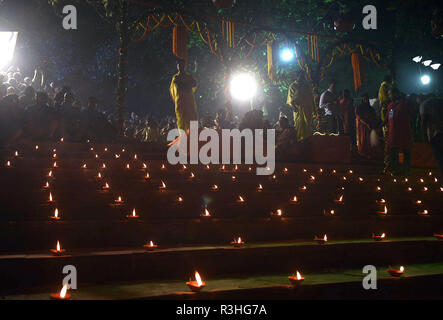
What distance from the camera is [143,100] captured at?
1254 inches

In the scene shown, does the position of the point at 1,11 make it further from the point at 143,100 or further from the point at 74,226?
the point at 74,226

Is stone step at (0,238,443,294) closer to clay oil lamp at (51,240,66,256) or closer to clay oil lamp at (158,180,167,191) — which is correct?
clay oil lamp at (51,240,66,256)

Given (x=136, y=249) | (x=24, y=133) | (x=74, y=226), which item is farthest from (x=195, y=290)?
(x=24, y=133)

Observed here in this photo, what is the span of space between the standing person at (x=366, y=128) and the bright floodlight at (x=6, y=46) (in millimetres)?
12770

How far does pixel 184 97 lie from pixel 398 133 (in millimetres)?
4894

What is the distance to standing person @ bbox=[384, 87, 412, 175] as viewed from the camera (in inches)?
408

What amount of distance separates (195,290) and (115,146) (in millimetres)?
7086

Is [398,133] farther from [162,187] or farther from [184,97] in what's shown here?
[162,187]

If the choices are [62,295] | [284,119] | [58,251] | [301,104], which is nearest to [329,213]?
[58,251]

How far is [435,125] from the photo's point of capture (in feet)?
22.8

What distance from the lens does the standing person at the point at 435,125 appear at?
6840 millimetres

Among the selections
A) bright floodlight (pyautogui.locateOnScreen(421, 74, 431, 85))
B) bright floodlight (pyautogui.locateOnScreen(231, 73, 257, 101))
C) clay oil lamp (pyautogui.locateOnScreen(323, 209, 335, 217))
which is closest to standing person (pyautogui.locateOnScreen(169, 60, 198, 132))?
clay oil lamp (pyautogui.locateOnScreen(323, 209, 335, 217))

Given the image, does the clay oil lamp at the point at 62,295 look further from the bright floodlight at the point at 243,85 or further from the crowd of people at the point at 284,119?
the bright floodlight at the point at 243,85

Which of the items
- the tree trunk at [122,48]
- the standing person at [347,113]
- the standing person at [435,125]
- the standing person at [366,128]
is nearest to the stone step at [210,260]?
the standing person at [435,125]
